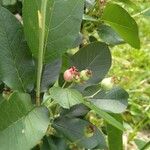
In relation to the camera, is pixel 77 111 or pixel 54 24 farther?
pixel 77 111

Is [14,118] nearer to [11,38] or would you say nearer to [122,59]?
[11,38]

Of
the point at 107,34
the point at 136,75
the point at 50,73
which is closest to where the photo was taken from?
the point at 50,73

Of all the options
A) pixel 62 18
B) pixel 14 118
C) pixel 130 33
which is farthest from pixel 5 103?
Answer: pixel 130 33

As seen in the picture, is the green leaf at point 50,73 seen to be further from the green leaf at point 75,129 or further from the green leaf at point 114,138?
the green leaf at point 114,138

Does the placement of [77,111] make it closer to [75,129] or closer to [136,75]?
[75,129]

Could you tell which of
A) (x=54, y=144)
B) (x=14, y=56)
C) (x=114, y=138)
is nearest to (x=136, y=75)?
(x=114, y=138)

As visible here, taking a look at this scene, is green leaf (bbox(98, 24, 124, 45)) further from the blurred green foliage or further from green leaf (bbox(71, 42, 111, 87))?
the blurred green foliage

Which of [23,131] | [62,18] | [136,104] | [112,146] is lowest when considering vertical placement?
[136,104]
